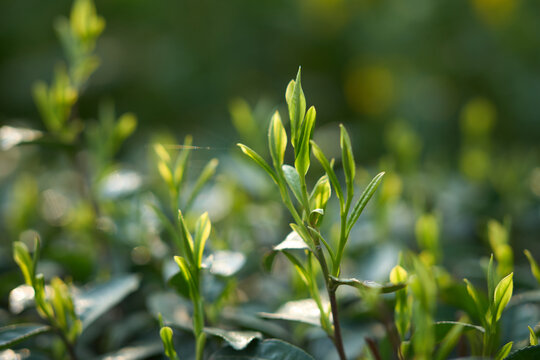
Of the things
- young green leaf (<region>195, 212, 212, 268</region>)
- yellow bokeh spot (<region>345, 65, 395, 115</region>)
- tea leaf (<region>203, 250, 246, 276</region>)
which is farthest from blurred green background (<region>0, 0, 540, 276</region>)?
young green leaf (<region>195, 212, 212, 268</region>)

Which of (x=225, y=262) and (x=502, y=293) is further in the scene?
(x=225, y=262)

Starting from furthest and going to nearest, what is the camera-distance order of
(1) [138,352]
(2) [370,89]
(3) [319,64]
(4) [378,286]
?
(3) [319,64], (2) [370,89], (1) [138,352], (4) [378,286]

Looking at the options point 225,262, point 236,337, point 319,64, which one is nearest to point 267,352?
point 236,337

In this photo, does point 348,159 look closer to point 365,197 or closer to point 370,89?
point 365,197

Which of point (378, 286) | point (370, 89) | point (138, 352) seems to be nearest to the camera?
point (378, 286)

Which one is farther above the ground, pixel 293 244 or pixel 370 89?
pixel 293 244

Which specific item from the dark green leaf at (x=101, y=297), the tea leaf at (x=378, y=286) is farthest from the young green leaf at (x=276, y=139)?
the dark green leaf at (x=101, y=297)

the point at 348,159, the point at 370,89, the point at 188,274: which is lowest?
the point at 370,89
